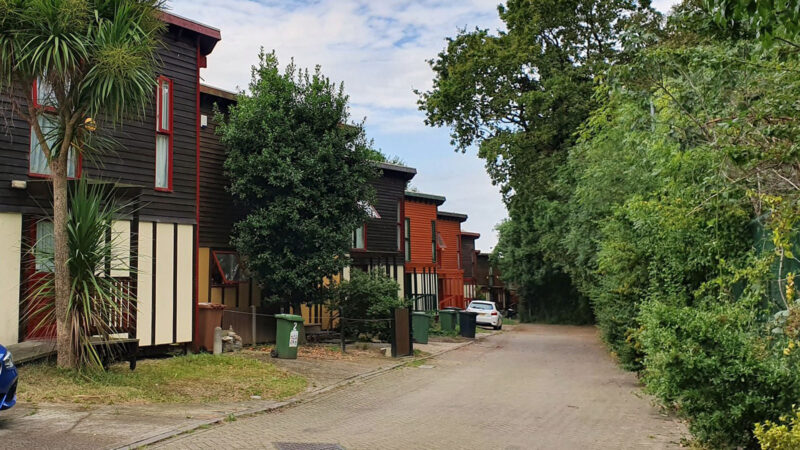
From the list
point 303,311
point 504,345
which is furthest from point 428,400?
point 504,345

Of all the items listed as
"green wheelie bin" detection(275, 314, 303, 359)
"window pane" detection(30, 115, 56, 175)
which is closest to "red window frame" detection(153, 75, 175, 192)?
"window pane" detection(30, 115, 56, 175)

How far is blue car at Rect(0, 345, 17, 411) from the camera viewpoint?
7.56 m

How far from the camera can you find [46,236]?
1234 cm

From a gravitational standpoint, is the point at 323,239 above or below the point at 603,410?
above

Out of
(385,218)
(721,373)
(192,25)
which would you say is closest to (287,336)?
(192,25)

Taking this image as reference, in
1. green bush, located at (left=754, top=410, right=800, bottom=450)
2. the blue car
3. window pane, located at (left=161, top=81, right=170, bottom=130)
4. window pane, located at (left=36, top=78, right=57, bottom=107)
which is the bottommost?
green bush, located at (left=754, top=410, right=800, bottom=450)

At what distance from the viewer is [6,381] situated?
759cm

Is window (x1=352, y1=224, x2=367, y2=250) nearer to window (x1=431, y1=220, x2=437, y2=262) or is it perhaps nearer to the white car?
window (x1=431, y1=220, x2=437, y2=262)

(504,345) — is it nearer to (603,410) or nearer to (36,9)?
(603,410)

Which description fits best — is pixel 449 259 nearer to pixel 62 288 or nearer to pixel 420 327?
pixel 420 327

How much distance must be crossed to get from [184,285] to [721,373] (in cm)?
1181

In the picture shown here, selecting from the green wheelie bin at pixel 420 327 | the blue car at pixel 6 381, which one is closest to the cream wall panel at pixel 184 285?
the blue car at pixel 6 381

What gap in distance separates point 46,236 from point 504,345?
17.9 meters

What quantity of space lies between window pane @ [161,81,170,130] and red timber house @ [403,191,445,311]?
55.6ft
